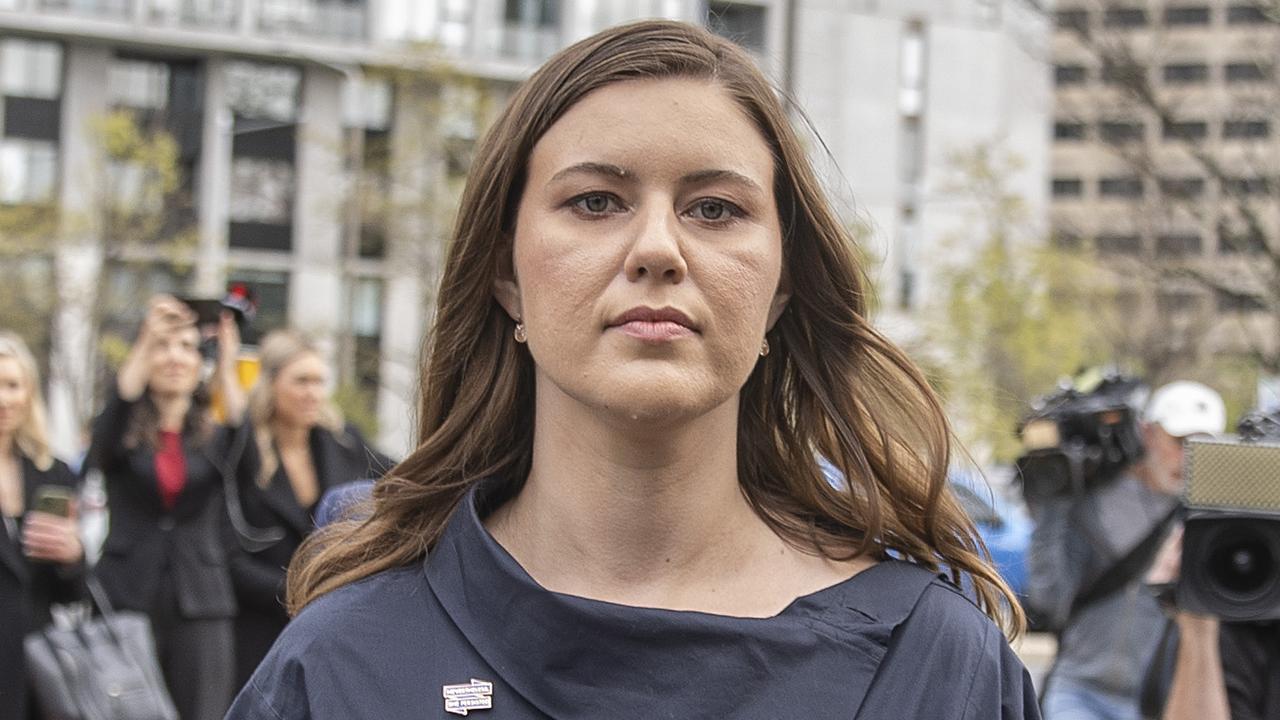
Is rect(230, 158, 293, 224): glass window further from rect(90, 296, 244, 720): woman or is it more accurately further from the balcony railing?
rect(90, 296, 244, 720): woman

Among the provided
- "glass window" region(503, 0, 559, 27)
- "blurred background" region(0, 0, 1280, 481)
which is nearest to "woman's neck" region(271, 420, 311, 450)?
"blurred background" region(0, 0, 1280, 481)

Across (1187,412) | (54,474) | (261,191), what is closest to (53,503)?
(54,474)

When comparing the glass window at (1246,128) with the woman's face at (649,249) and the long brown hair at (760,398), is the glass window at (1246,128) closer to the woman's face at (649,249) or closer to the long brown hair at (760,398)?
the long brown hair at (760,398)

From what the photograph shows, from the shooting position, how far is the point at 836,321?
2.60 m

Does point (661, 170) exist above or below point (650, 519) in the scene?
above

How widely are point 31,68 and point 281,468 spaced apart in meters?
43.1

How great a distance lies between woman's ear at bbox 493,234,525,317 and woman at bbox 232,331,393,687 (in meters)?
5.09

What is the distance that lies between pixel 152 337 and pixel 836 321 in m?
5.45

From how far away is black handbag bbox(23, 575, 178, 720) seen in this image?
22.0 feet

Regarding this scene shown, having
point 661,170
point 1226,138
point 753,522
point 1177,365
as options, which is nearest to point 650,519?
point 753,522

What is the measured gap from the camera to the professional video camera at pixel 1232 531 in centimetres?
361

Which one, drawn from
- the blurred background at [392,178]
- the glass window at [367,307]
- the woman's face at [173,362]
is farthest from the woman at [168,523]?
the glass window at [367,307]

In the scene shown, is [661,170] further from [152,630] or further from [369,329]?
[369,329]

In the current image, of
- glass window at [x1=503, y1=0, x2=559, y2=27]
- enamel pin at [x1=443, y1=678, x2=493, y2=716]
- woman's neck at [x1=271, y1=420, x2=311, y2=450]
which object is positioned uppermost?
glass window at [x1=503, y1=0, x2=559, y2=27]
